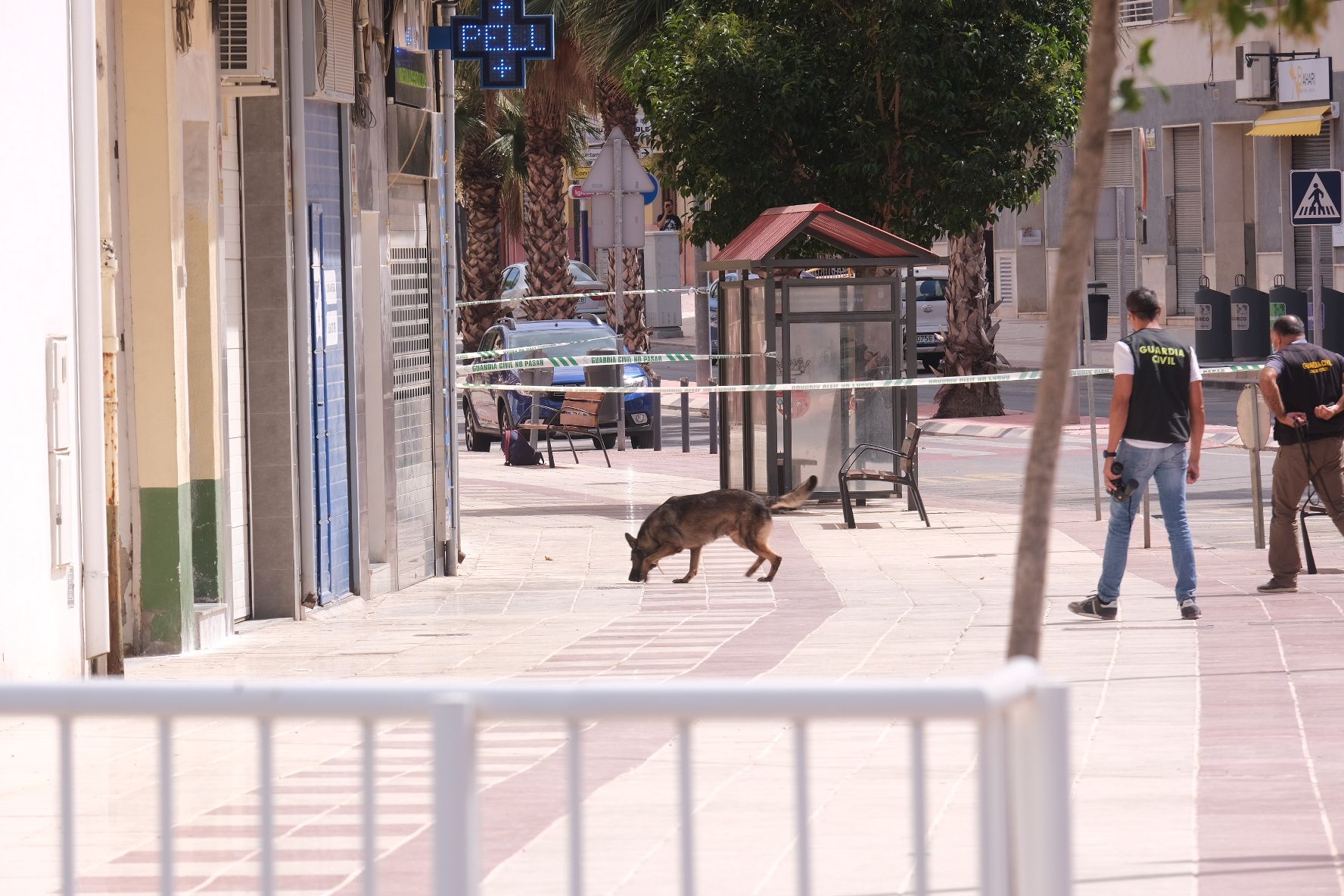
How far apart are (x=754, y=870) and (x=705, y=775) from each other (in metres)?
0.31

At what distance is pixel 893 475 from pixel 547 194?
69.4 feet

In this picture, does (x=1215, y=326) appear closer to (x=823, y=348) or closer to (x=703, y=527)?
(x=823, y=348)

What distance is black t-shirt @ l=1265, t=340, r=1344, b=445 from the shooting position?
11953mm


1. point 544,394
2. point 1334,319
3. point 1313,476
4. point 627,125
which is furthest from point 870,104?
point 627,125

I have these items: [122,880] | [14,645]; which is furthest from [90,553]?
[122,880]

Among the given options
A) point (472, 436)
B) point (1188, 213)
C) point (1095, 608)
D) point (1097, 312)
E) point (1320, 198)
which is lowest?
point (1095, 608)

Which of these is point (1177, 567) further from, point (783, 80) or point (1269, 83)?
point (1269, 83)

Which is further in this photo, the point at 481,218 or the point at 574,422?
the point at 481,218

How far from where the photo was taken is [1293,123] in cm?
3759

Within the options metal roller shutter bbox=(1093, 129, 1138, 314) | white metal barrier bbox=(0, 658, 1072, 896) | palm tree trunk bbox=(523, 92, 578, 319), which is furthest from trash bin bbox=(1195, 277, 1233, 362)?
white metal barrier bbox=(0, 658, 1072, 896)

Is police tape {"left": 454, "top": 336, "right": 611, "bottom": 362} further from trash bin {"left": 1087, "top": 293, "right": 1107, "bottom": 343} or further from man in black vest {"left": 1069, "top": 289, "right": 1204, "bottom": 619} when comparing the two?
man in black vest {"left": 1069, "top": 289, "right": 1204, "bottom": 619}

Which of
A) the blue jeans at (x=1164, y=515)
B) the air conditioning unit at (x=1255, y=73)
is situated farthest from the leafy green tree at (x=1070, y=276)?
the air conditioning unit at (x=1255, y=73)

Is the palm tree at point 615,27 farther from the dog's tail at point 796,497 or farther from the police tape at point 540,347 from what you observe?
the dog's tail at point 796,497

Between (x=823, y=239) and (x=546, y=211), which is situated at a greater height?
(x=546, y=211)
